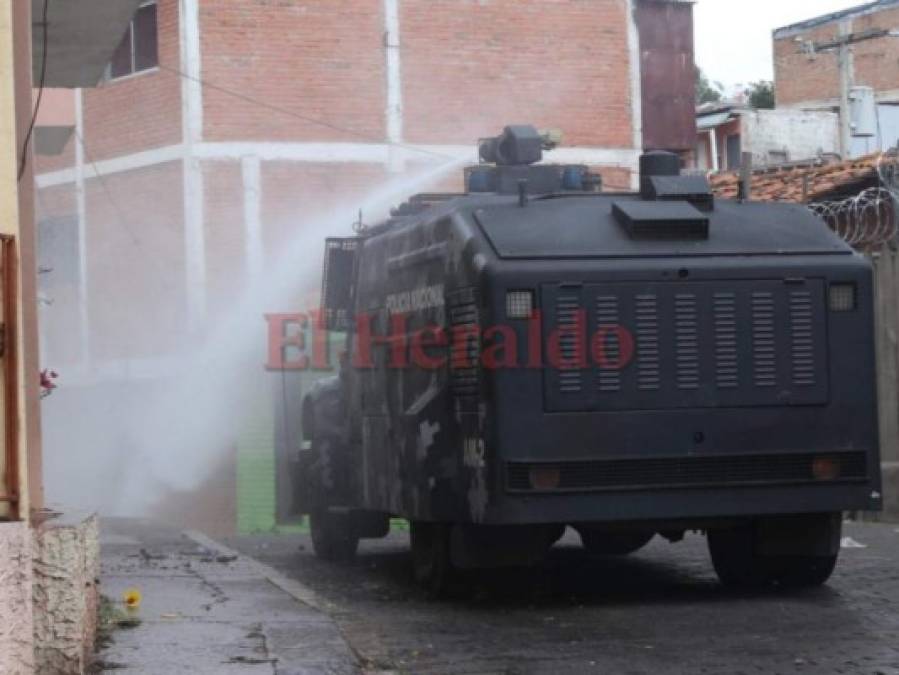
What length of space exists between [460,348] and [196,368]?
13.9m

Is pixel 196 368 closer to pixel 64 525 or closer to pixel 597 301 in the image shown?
pixel 597 301

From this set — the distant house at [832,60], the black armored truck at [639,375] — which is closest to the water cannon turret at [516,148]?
the black armored truck at [639,375]

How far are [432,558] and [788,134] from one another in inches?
1363

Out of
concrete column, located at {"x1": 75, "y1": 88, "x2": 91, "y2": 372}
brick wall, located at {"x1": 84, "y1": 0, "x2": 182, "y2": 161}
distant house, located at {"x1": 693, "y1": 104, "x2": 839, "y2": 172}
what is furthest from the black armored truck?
distant house, located at {"x1": 693, "y1": 104, "x2": 839, "y2": 172}

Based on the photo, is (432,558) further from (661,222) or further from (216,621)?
(661,222)

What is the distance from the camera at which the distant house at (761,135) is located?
4372 centimetres

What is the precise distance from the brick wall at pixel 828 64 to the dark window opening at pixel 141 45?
27170 mm

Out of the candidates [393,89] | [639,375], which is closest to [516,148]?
[639,375]

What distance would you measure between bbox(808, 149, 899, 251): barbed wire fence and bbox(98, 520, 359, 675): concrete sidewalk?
25.5ft

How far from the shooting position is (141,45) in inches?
1032

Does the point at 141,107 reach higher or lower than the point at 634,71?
lower

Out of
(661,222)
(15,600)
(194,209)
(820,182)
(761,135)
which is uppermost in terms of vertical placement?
(761,135)

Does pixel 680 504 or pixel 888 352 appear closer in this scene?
pixel 680 504

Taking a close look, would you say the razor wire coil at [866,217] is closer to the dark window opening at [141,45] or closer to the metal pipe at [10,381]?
the dark window opening at [141,45]
